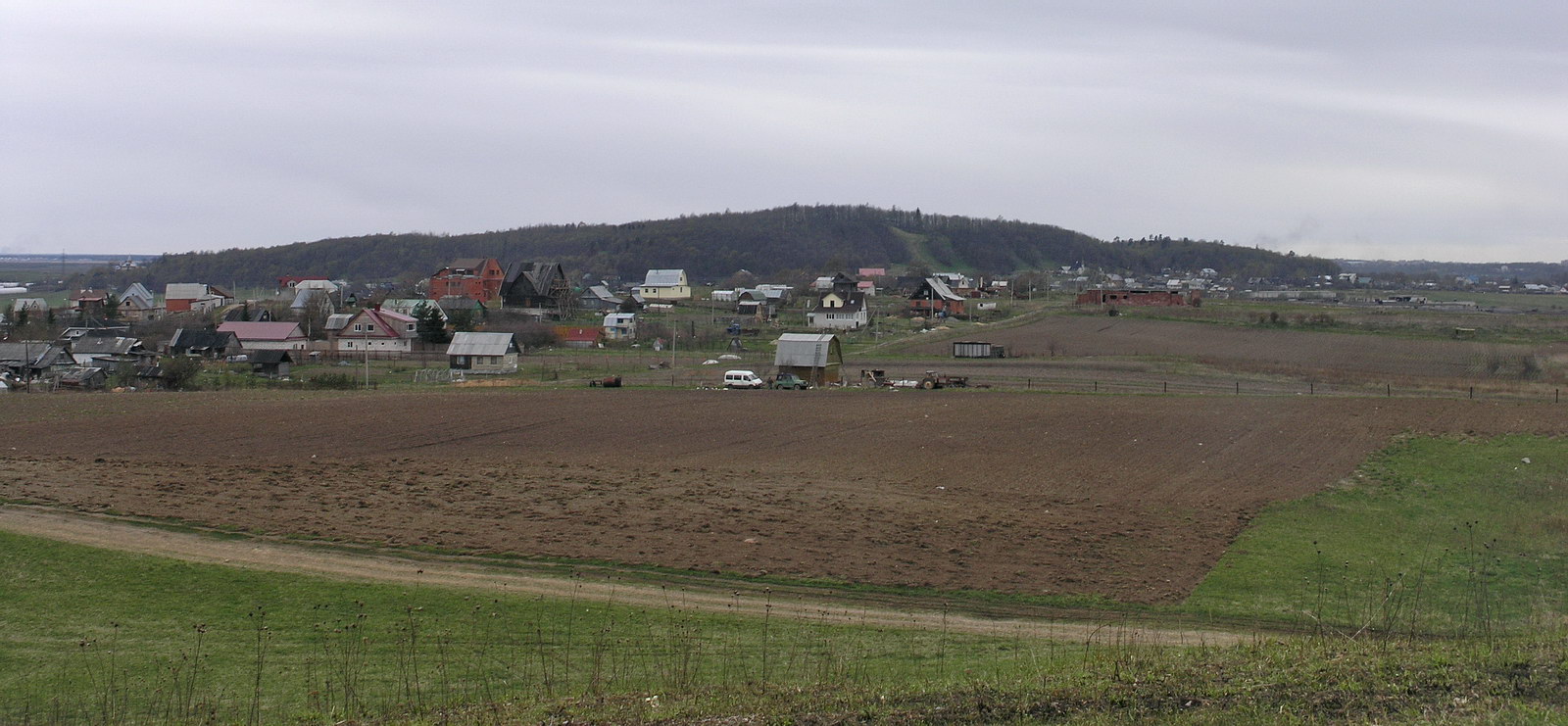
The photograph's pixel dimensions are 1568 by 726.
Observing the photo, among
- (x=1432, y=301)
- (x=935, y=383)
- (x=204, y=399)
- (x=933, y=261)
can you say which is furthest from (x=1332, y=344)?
(x=933, y=261)

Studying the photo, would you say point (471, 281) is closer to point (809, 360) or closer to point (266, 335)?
point (266, 335)

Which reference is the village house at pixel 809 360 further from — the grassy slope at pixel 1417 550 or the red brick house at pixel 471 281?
the red brick house at pixel 471 281

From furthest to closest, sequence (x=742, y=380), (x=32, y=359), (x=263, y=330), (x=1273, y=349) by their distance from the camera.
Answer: (x=263, y=330) → (x=1273, y=349) → (x=32, y=359) → (x=742, y=380)

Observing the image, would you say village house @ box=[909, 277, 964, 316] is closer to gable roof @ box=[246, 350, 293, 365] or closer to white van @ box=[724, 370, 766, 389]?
white van @ box=[724, 370, 766, 389]

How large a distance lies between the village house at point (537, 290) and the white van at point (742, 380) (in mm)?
37384

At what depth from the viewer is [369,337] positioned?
2427 inches

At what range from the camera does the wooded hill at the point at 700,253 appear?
15488cm

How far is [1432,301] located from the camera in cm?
11331

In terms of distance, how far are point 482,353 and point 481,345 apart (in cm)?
53

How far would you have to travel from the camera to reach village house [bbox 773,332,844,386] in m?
45.6

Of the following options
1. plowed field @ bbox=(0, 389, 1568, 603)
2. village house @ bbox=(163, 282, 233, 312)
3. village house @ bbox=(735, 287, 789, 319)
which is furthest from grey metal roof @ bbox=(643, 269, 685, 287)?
plowed field @ bbox=(0, 389, 1568, 603)

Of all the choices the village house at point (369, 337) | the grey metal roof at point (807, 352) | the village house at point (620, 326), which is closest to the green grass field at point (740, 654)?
the grey metal roof at point (807, 352)

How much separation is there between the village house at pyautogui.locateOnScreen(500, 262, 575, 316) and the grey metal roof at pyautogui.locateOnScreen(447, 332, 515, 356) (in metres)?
24.6

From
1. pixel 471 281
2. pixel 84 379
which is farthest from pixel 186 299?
pixel 84 379
